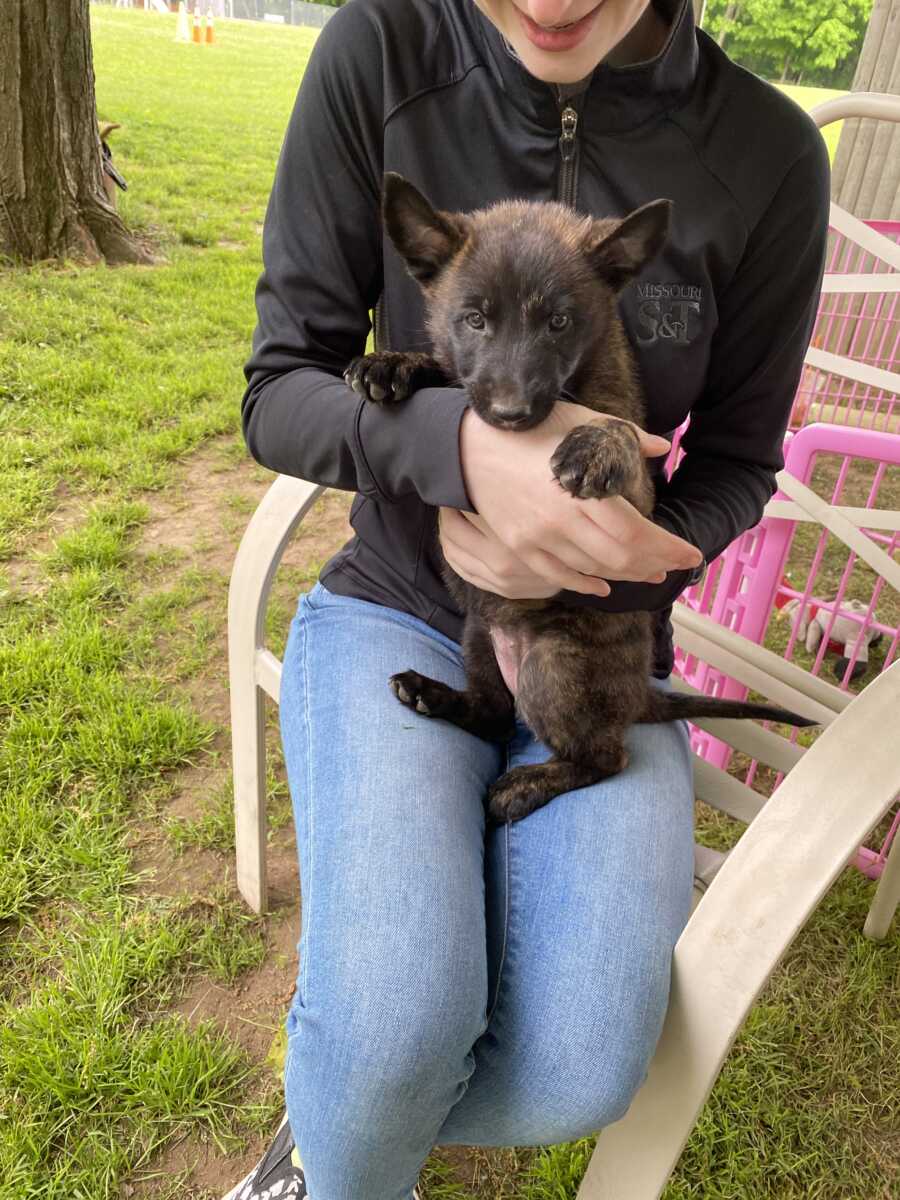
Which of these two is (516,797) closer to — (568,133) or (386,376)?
(386,376)

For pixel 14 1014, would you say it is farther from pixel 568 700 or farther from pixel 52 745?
pixel 568 700

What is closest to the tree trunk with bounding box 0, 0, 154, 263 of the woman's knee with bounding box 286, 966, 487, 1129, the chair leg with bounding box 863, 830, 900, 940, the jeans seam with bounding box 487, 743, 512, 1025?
the jeans seam with bounding box 487, 743, 512, 1025

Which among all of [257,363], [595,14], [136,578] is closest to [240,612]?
[257,363]

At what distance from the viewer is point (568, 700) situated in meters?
1.64

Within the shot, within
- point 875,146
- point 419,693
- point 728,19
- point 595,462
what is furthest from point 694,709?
point 728,19

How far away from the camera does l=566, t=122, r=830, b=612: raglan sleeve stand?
1.58 meters

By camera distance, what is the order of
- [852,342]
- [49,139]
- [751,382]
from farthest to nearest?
[49,139] → [852,342] → [751,382]

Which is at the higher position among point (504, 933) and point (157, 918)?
point (504, 933)

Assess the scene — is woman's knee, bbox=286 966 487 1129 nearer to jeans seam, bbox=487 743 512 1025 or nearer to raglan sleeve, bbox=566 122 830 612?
jeans seam, bbox=487 743 512 1025

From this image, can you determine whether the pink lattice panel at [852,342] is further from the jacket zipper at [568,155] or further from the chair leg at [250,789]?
the chair leg at [250,789]

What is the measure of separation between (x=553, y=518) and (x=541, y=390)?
0.79ft

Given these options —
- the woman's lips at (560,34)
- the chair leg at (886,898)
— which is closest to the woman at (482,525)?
the woman's lips at (560,34)

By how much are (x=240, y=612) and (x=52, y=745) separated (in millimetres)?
1020

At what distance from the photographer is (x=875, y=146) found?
5504mm
